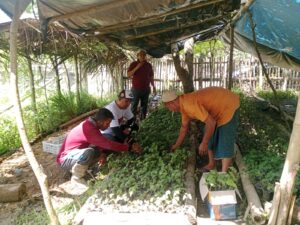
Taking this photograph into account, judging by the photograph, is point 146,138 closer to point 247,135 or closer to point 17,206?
point 247,135

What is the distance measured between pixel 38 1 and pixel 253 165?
3.42m

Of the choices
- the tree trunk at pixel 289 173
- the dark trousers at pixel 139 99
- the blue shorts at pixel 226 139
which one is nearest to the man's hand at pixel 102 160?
the blue shorts at pixel 226 139

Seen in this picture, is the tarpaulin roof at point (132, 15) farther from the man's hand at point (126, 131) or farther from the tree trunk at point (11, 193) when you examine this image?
the tree trunk at point (11, 193)

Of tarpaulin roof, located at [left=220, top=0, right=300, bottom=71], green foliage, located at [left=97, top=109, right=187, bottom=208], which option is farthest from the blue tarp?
green foliage, located at [left=97, top=109, right=187, bottom=208]

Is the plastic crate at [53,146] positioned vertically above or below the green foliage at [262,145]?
below

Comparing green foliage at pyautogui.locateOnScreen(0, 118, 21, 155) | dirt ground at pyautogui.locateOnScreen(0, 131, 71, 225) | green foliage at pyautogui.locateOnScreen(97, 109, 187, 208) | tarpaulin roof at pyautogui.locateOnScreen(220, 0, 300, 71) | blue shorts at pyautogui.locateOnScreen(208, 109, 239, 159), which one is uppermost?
tarpaulin roof at pyautogui.locateOnScreen(220, 0, 300, 71)

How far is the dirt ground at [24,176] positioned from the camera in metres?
4.36

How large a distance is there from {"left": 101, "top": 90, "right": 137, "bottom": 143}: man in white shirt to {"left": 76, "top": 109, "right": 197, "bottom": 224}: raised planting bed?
48 cm

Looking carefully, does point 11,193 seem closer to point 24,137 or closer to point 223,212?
point 24,137

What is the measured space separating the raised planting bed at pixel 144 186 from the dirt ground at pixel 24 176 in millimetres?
917

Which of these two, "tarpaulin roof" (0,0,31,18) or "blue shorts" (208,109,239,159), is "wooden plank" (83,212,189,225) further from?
"tarpaulin roof" (0,0,31,18)

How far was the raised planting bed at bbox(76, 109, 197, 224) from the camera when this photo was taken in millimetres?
→ 3402

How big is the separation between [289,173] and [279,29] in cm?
409

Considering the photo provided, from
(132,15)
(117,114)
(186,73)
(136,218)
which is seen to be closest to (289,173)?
(136,218)
